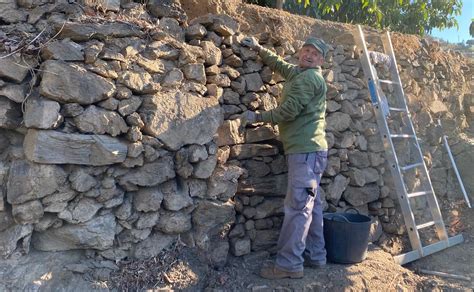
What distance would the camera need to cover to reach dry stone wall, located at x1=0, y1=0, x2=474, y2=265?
8.96 ft

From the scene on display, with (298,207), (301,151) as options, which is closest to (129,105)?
(301,151)

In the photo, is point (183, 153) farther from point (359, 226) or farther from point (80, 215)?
point (359, 226)

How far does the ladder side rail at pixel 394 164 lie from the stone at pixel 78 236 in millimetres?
2860

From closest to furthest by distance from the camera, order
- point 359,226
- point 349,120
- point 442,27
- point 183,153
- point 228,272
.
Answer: point 183,153
point 228,272
point 359,226
point 349,120
point 442,27

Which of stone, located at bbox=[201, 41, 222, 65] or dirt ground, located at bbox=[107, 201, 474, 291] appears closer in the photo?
dirt ground, located at bbox=[107, 201, 474, 291]

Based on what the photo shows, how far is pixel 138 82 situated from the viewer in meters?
3.08

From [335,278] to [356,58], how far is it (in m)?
2.36

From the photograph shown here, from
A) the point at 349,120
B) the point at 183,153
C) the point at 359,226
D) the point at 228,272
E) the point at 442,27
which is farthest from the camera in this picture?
the point at 442,27

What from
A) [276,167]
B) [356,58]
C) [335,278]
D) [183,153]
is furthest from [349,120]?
[183,153]

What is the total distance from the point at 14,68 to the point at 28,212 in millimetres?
905

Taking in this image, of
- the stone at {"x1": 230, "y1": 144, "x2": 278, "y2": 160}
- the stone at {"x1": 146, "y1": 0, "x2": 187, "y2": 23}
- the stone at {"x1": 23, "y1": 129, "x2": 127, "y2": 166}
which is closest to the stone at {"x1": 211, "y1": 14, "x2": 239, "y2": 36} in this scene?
the stone at {"x1": 146, "y1": 0, "x2": 187, "y2": 23}

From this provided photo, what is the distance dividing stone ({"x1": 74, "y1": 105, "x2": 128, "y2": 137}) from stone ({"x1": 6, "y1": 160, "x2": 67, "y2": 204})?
333 mm

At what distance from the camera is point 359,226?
12.4 ft

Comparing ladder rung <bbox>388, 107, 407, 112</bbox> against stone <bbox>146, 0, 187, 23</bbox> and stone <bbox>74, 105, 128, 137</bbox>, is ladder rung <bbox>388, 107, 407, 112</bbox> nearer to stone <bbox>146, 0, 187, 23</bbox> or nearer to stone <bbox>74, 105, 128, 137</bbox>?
stone <bbox>146, 0, 187, 23</bbox>
